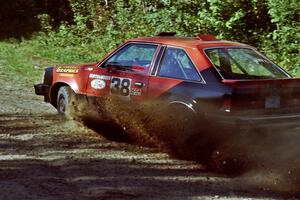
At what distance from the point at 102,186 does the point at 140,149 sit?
6.50 feet

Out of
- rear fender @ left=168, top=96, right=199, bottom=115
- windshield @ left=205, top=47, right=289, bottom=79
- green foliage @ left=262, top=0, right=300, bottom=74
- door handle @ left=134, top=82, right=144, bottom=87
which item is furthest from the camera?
green foliage @ left=262, top=0, right=300, bottom=74

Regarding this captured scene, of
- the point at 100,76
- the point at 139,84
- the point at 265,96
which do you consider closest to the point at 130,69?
the point at 139,84

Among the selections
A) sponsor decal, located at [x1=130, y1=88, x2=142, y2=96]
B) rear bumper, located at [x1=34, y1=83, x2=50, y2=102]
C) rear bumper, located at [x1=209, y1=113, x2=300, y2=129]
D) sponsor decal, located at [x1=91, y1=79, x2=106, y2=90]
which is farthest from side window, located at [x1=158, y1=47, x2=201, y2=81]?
rear bumper, located at [x1=34, y1=83, x2=50, y2=102]

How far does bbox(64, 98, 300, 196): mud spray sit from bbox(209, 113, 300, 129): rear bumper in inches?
3.6

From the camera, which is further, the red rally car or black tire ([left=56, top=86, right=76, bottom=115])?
black tire ([left=56, top=86, right=76, bottom=115])

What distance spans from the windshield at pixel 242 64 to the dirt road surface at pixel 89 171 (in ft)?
4.50

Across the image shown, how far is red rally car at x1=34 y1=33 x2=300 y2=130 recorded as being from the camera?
698cm

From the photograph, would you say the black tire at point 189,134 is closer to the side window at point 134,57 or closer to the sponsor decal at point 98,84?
the side window at point 134,57

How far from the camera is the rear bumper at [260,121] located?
22.6 feet

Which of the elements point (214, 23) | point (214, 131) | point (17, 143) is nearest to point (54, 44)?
point (214, 23)

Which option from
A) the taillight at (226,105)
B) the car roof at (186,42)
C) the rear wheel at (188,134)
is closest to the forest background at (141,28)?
the car roof at (186,42)

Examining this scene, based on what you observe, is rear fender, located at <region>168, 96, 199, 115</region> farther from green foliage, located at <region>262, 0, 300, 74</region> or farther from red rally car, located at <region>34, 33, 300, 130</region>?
green foliage, located at <region>262, 0, 300, 74</region>

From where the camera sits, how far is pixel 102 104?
8562 mm

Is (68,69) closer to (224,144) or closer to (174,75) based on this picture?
(174,75)
